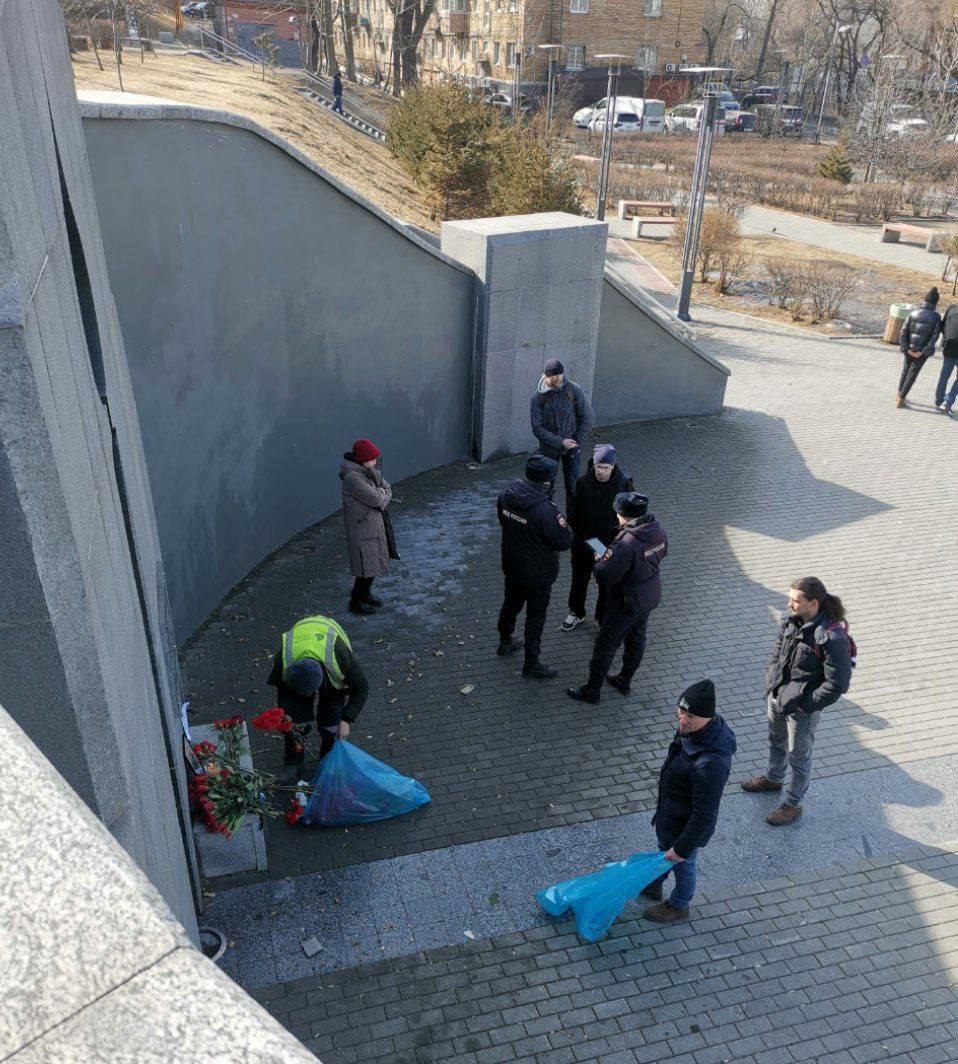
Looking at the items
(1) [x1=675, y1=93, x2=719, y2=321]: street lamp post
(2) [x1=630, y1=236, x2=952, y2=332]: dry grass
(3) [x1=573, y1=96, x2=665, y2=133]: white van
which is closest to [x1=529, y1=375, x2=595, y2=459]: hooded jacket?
(1) [x1=675, y1=93, x2=719, y2=321]: street lamp post

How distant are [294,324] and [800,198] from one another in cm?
2816

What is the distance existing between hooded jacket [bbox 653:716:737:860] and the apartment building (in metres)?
55.4

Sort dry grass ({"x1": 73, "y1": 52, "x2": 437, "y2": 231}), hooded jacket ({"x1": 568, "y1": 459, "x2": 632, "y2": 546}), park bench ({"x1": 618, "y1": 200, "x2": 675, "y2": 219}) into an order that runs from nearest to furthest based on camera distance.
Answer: hooded jacket ({"x1": 568, "y1": 459, "x2": 632, "y2": 546}), dry grass ({"x1": 73, "y1": 52, "x2": 437, "y2": 231}), park bench ({"x1": 618, "y1": 200, "x2": 675, "y2": 219})

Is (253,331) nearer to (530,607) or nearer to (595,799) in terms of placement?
(530,607)

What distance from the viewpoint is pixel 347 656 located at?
19.7 ft

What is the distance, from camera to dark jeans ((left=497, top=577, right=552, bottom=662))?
7426mm

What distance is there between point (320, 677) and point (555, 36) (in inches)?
2347

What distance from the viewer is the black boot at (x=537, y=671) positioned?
775 centimetres

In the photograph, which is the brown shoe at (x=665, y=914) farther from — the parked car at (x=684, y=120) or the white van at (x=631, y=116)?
the parked car at (x=684, y=120)

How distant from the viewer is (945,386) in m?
13.4

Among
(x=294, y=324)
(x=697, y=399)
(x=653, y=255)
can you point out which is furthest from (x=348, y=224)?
(x=653, y=255)

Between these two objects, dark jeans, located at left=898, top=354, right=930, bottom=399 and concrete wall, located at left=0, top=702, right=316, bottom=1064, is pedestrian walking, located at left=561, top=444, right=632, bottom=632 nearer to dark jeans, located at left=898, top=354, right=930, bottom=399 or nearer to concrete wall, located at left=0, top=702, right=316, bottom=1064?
concrete wall, located at left=0, top=702, right=316, bottom=1064

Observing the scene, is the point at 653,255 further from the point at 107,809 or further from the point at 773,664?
the point at 107,809

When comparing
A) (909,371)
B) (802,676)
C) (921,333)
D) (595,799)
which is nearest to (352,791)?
(595,799)
